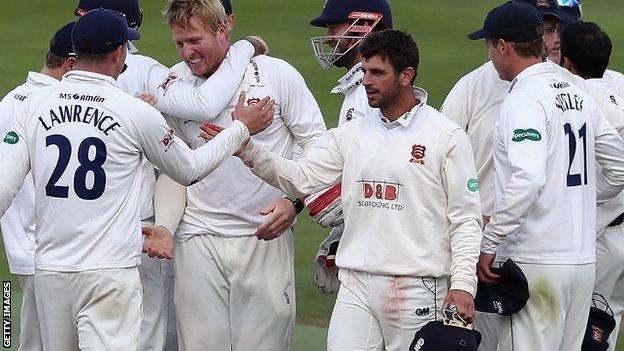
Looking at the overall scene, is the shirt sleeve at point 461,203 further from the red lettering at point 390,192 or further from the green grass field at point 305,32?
the green grass field at point 305,32

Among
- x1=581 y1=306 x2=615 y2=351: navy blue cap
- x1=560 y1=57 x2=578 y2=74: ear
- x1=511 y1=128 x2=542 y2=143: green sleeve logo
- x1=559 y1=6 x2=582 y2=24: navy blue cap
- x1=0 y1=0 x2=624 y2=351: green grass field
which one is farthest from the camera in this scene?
x1=0 y1=0 x2=624 y2=351: green grass field

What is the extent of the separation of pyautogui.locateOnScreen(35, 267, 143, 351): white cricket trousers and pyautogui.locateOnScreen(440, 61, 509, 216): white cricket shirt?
1896mm

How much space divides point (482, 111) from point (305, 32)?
12.0 meters

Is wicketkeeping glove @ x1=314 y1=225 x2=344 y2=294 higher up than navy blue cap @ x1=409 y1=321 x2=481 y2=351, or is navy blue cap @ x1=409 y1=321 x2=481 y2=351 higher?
navy blue cap @ x1=409 y1=321 x2=481 y2=351

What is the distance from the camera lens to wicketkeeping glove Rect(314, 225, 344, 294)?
7.14 m

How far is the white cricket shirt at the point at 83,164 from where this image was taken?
6.12m

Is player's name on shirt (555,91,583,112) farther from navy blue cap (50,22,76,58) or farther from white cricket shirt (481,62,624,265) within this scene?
navy blue cap (50,22,76,58)

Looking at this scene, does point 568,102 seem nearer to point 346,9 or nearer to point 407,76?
point 407,76

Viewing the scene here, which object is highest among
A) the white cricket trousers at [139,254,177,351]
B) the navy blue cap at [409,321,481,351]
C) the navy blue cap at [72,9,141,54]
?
the navy blue cap at [72,9,141,54]

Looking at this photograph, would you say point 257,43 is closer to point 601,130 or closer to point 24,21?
point 601,130

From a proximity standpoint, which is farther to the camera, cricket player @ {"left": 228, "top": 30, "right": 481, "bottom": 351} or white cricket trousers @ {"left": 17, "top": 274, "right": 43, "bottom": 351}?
white cricket trousers @ {"left": 17, "top": 274, "right": 43, "bottom": 351}

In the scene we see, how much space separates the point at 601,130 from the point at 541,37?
1.76 ft

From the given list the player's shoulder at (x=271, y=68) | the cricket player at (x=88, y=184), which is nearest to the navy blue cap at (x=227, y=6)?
the player's shoulder at (x=271, y=68)

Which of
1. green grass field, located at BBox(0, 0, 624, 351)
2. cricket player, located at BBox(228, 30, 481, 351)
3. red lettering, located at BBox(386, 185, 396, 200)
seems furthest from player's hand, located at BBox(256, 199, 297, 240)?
green grass field, located at BBox(0, 0, 624, 351)
